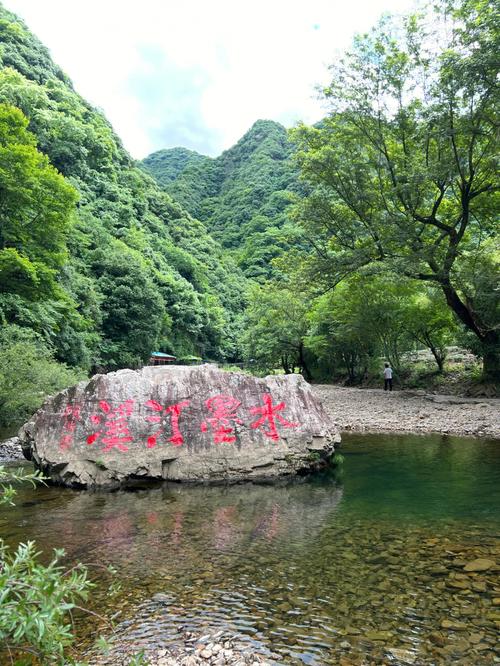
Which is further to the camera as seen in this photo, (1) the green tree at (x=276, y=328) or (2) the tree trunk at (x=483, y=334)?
(1) the green tree at (x=276, y=328)

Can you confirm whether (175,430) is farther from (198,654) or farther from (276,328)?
(276,328)

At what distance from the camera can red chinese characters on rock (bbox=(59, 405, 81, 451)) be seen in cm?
955

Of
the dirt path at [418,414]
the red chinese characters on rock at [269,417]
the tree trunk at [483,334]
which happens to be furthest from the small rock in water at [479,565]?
the tree trunk at [483,334]

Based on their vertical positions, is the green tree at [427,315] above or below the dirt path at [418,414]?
above

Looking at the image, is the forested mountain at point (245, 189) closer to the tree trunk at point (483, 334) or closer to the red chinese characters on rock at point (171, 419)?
the tree trunk at point (483, 334)

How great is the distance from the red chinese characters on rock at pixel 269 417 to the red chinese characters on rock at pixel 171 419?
5.42 ft

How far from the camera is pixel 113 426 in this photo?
31.9ft

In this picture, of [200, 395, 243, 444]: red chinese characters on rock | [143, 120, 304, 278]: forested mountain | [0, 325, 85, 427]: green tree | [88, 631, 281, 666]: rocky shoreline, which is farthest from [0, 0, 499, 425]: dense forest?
[143, 120, 304, 278]: forested mountain

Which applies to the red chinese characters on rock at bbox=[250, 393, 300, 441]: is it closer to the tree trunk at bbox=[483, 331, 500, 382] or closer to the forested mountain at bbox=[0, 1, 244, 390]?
the forested mountain at bbox=[0, 1, 244, 390]

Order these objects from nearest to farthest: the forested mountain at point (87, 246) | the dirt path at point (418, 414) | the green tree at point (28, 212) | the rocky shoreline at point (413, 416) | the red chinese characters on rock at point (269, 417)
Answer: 1. the red chinese characters on rock at point (269, 417)
2. the rocky shoreline at point (413, 416)
3. the dirt path at point (418, 414)
4. the green tree at point (28, 212)
5. the forested mountain at point (87, 246)

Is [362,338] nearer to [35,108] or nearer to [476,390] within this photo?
[476,390]

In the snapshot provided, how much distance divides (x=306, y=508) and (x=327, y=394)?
64.7 ft

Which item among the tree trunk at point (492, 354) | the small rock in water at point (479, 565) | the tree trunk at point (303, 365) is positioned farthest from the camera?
the tree trunk at point (303, 365)

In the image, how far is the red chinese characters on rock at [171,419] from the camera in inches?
381
